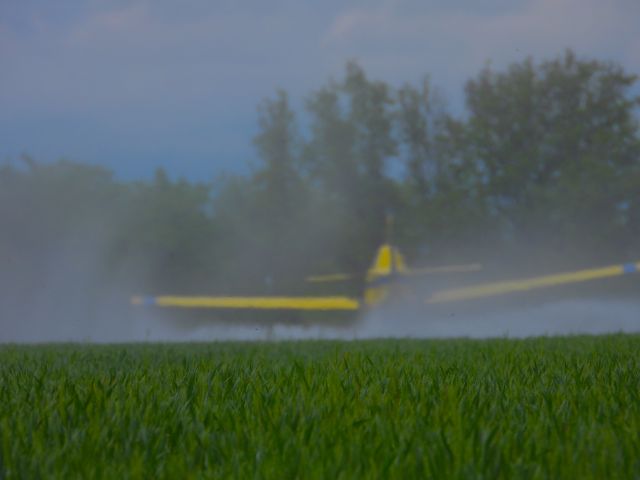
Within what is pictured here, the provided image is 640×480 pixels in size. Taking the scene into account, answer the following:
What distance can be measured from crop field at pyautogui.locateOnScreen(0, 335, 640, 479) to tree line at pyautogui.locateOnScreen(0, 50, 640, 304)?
30.0m

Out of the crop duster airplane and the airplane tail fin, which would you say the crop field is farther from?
the crop duster airplane

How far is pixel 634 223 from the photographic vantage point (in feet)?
113

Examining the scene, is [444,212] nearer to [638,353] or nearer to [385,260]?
[385,260]

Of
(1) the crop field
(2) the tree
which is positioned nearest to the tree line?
(2) the tree

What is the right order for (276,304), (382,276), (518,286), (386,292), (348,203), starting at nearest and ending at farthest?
(386,292)
(382,276)
(518,286)
(276,304)
(348,203)

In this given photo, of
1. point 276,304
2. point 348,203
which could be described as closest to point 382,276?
point 276,304

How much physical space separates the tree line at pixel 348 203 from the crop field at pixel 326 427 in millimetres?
29958

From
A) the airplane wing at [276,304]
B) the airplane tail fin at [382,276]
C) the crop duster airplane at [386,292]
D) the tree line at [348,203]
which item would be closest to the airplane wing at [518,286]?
the crop duster airplane at [386,292]

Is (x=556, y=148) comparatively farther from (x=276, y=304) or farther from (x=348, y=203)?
(x=276, y=304)

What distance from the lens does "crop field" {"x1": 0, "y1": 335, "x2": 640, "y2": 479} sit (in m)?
1.61

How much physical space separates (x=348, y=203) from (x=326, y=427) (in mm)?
33659

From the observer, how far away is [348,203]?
35562 mm

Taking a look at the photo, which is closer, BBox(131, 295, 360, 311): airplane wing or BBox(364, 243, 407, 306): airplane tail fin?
BBox(364, 243, 407, 306): airplane tail fin

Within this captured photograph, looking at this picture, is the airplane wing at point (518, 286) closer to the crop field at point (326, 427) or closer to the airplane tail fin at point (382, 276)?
the airplane tail fin at point (382, 276)
